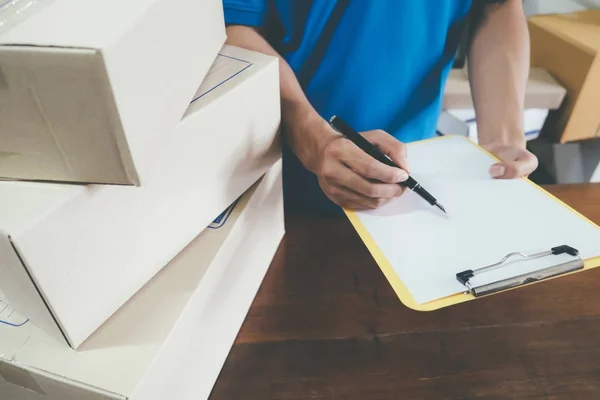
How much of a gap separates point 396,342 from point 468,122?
0.97 m

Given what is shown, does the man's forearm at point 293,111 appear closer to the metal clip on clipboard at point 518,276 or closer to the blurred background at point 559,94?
the metal clip on clipboard at point 518,276

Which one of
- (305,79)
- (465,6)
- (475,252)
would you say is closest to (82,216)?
(475,252)

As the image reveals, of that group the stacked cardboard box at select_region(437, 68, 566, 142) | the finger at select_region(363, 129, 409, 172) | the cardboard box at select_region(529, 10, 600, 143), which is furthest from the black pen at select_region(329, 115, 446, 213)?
the cardboard box at select_region(529, 10, 600, 143)

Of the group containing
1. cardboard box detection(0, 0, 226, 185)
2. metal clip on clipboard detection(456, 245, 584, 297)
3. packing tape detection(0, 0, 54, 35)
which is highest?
packing tape detection(0, 0, 54, 35)

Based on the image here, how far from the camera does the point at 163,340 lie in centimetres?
35

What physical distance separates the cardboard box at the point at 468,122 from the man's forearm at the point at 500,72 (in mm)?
496

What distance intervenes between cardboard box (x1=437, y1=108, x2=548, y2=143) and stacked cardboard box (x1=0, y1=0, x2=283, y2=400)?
0.89 m

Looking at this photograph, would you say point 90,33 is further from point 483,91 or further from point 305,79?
point 483,91

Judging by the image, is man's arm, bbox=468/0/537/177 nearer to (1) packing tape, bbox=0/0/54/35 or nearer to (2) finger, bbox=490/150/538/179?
(2) finger, bbox=490/150/538/179

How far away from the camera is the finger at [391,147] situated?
1.68 feet

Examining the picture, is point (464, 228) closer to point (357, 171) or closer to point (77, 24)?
point (357, 171)

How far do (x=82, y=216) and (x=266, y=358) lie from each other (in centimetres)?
24

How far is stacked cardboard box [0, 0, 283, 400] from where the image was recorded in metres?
0.27

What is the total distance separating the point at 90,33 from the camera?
0.26 m
